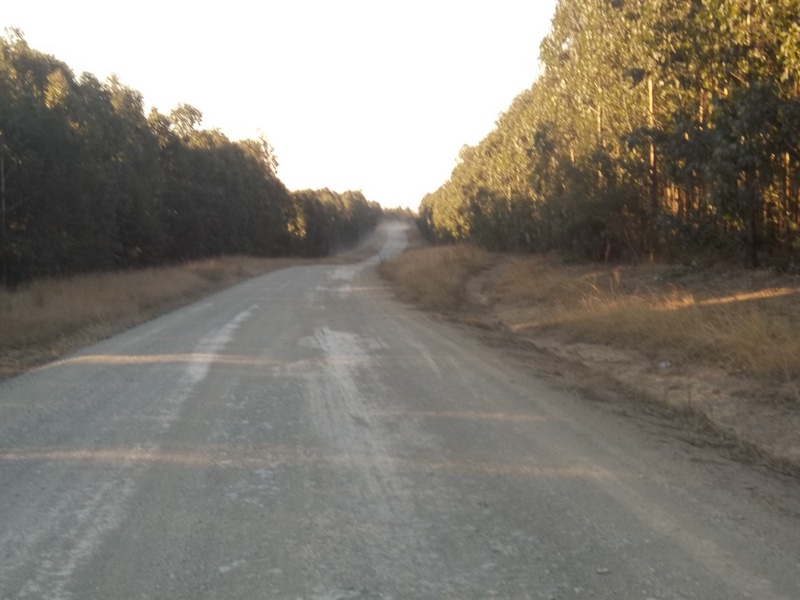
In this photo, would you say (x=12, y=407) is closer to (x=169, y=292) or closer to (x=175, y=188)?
(x=169, y=292)

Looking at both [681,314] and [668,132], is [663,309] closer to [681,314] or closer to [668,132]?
[681,314]

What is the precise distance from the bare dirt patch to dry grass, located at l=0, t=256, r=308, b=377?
799 centimetres

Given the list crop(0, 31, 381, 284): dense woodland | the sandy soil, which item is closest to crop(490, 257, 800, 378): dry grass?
the sandy soil

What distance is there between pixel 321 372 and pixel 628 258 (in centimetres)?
1737

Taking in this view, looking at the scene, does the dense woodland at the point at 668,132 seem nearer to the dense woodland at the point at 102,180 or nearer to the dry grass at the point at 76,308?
the dry grass at the point at 76,308

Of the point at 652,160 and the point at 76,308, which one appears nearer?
the point at 76,308

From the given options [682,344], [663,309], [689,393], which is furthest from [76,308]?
[689,393]

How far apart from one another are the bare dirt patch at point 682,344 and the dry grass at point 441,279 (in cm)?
133

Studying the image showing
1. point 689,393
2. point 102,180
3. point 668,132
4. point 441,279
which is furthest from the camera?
point 102,180

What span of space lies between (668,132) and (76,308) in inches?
580

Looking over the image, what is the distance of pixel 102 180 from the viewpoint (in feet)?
106

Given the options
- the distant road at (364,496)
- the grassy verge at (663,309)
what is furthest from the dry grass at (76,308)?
the grassy verge at (663,309)

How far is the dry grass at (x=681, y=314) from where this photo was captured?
36.8 ft

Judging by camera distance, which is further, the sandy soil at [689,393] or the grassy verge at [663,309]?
the grassy verge at [663,309]
